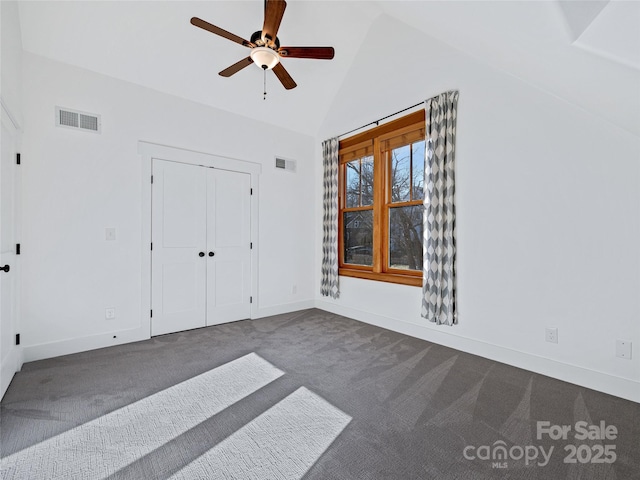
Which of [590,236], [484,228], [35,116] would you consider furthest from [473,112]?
[35,116]

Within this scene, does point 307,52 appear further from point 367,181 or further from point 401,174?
point 367,181

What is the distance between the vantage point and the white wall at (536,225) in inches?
92.4

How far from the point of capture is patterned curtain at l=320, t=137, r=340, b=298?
4.75 m

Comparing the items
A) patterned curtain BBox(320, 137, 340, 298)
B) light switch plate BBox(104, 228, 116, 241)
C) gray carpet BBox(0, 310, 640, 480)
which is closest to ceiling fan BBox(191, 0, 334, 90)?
patterned curtain BBox(320, 137, 340, 298)

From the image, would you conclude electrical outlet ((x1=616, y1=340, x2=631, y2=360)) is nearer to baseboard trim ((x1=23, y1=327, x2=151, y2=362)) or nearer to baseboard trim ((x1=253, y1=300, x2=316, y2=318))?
baseboard trim ((x1=253, y1=300, x2=316, y2=318))

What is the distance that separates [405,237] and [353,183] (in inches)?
50.1

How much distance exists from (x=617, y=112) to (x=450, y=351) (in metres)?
2.43

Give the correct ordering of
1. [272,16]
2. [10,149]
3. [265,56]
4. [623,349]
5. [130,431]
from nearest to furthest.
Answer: [130,431] → [623,349] → [272,16] → [10,149] → [265,56]

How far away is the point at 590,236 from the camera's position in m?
2.46

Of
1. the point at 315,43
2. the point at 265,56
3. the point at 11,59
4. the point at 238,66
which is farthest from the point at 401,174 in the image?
the point at 11,59

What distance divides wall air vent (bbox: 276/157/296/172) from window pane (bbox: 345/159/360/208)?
87 cm

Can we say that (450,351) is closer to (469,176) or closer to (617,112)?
(469,176)

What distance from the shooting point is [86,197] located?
10.5 ft

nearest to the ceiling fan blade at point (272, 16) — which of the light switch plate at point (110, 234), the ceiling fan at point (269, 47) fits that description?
the ceiling fan at point (269, 47)
